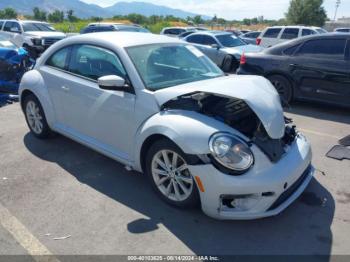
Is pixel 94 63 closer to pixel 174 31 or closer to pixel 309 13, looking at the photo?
pixel 174 31

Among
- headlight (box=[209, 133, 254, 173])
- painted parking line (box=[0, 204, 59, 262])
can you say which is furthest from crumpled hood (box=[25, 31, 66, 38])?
headlight (box=[209, 133, 254, 173])

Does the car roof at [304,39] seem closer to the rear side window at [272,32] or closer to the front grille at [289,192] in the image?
the front grille at [289,192]

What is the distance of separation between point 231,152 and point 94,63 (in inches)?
85.8

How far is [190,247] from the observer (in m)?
2.90

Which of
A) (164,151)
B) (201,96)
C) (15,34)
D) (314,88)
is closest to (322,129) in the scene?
(314,88)

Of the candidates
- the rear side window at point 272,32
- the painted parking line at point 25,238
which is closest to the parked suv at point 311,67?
the painted parking line at point 25,238

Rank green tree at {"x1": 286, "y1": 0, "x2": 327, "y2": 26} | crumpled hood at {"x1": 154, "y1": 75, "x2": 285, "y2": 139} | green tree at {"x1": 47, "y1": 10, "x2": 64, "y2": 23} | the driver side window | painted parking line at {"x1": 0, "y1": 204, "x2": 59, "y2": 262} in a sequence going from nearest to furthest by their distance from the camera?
painted parking line at {"x1": 0, "y1": 204, "x2": 59, "y2": 262}
crumpled hood at {"x1": 154, "y1": 75, "x2": 285, "y2": 139}
the driver side window
green tree at {"x1": 286, "y1": 0, "x2": 327, "y2": 26}
green tree at {"x1": 47, "y1": 10, "x2": 64, "y2": 23}

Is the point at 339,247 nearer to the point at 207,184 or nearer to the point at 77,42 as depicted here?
the point at 207,184

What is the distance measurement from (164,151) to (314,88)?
184 inches

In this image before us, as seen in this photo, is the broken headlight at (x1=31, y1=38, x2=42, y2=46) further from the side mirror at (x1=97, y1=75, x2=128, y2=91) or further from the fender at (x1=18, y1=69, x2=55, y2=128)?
the side mirror at (x1=97, y1=75, x2=128, y2=91)

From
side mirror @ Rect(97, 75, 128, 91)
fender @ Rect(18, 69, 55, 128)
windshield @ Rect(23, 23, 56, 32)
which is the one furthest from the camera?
windshield @ Rect(23, 23, 56, 32)

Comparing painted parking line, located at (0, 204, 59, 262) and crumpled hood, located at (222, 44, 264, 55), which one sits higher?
crumpled hood, located at (222, 44, 264, 55)

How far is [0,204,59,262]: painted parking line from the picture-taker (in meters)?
2.80

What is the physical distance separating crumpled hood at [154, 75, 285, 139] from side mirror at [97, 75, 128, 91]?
394 millimetres
